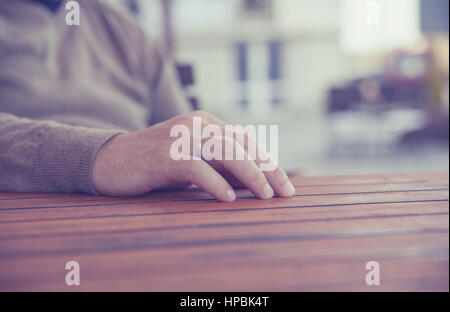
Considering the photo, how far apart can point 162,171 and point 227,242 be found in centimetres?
21

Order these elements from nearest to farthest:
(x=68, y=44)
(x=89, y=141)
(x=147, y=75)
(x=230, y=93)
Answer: (x=89, y=141) → (x=68, y=44) → (x=147, y=75) → (x=230, y=93)

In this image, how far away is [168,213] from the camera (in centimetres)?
57

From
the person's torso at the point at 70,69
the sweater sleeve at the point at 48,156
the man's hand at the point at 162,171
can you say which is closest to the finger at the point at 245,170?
the man's hand at the point at 162,171

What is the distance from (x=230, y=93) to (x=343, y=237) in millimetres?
13418

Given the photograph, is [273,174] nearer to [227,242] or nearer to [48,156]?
[227,242]

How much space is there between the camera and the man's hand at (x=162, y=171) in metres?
0.62

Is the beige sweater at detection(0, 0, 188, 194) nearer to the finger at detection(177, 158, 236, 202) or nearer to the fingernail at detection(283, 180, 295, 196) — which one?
the finger at detection(177, 158, 236, 202)

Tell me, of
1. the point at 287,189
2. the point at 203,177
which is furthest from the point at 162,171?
the point at 287,189

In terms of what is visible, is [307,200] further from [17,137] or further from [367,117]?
[367,117]

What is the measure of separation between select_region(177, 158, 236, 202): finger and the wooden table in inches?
1.0

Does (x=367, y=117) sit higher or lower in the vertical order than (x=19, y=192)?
higher

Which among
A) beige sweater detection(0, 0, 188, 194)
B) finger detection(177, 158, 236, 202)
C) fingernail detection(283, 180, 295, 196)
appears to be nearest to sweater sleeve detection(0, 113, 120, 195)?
beige sweater detection(0, 0, 188, 194)

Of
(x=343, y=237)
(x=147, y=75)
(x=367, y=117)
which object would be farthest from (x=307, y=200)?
(x=367, y=117)

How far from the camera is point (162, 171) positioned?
64 cm
